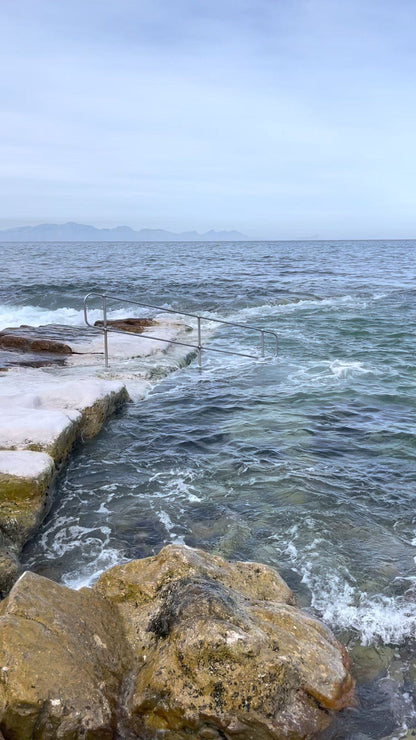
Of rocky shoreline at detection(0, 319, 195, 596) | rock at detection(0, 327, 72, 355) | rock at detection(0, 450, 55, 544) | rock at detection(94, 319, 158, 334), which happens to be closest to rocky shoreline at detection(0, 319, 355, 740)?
rock at detection(0, 450, 55, 544)

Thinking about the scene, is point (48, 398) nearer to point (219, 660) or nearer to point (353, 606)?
point (353, 606)

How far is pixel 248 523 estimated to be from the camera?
665 centimetres

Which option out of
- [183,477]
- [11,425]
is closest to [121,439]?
[183,477]

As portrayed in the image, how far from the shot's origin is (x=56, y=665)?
3.39 metres

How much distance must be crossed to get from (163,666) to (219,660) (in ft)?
1.24

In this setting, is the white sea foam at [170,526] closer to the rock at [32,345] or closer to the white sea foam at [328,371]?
the white sea foam at [328,371]

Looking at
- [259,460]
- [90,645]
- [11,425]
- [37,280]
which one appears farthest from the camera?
[37,280]

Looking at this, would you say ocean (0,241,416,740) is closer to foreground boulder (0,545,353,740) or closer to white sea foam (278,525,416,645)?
white sea foam (278,525,416,645)

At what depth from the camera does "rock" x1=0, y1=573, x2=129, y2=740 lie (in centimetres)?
319

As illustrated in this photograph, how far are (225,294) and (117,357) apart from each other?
1504 centimetres

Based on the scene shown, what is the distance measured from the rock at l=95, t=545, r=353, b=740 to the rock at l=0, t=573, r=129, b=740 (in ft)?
0.62

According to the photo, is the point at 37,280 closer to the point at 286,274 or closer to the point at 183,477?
the point at 286,274

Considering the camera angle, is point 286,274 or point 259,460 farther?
point 286,274

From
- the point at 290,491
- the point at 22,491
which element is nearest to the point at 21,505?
the point at 22,491
